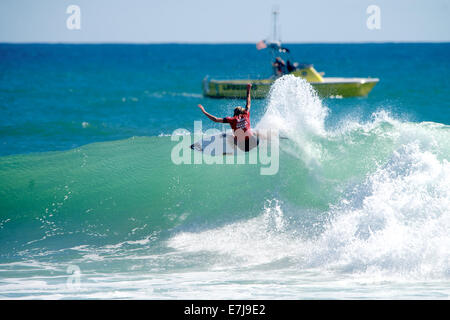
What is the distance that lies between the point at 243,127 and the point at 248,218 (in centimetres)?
178

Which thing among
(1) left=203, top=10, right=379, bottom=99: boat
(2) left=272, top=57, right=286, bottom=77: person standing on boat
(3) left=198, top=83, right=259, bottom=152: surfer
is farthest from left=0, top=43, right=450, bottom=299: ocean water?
(2) left=272, top=57, right=286, bottom=77: person standing on boat

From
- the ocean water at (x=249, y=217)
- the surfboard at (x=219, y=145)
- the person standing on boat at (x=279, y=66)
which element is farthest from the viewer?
the person standing on boat at (x=279, y=66)

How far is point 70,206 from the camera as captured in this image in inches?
500

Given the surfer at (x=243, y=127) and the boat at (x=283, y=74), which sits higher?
the boat at (x=283, y=74)

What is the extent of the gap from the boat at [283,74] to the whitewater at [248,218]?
16.1 meters

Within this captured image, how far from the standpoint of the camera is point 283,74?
30781 millimetres

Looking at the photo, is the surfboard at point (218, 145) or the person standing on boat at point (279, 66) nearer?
the surfboard at point (218, 145)

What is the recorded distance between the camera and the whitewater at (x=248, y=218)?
860 cm

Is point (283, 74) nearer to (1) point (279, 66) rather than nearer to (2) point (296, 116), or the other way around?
(1) point (279, 66)

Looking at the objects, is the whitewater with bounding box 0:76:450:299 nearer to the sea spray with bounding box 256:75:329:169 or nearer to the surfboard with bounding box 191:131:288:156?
the sea spray with bounding box 256:75:329:169

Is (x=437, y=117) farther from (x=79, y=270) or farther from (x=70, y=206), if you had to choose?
(x=79, y=270)

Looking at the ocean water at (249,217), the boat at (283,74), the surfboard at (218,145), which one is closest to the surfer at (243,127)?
the surfboard at (218,145)

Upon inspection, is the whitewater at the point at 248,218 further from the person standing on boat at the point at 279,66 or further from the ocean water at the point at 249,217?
the person standing on boat at the point at 279,66
